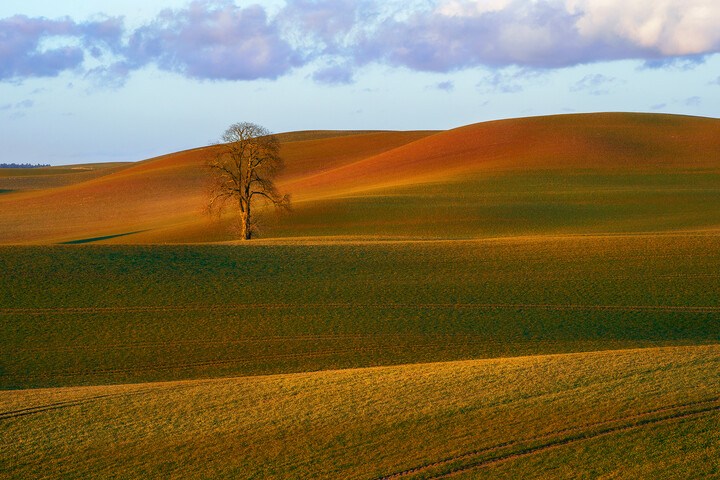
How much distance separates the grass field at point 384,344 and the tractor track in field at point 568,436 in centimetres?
4

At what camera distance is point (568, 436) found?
35.9ft

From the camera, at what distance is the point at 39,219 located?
2559 inches

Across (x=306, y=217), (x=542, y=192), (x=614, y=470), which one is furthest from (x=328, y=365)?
(x=542, y=192)

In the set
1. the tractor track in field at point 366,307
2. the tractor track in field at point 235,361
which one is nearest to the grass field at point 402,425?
the tractor track in field at point 235,361

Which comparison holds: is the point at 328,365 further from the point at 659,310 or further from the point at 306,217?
the point at 306,217

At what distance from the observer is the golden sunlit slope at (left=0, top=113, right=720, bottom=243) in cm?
4925

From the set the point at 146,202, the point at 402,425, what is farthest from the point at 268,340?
the point at 146,202

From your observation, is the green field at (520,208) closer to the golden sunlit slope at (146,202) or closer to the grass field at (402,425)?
the golden sunlit slope at (146,202)

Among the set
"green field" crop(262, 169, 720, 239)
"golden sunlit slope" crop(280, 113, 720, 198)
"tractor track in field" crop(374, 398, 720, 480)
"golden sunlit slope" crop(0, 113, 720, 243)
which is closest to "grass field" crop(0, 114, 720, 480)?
"tractor track in field" crop(374, 398, 720, 480)

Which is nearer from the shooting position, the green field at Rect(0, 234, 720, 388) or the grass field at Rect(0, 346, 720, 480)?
the grass field at Rect(0, 346, 720, 480)

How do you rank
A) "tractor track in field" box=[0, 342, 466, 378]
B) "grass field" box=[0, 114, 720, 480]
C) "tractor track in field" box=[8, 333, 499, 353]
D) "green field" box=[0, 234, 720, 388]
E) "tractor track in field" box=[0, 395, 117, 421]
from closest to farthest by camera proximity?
"grass field" box=[0, 114, 720, 480]
"tractor track in field" box=[0, 395, 117, 421]
"tractor track in field" box=[0, 342, 466, 378]
"green field" box=[0, 234, 720, 388]
"tractor track in field" box=[8, 333, 499, 353]

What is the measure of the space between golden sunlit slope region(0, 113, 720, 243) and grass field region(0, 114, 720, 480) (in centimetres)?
68

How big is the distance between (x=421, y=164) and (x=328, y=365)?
168 feet

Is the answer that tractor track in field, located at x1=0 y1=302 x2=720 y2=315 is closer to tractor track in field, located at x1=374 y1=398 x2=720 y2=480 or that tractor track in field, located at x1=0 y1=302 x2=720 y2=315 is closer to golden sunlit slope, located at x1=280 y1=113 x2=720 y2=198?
tractor track in field, located at x1=374 y1=398 x2=720 y2=480
